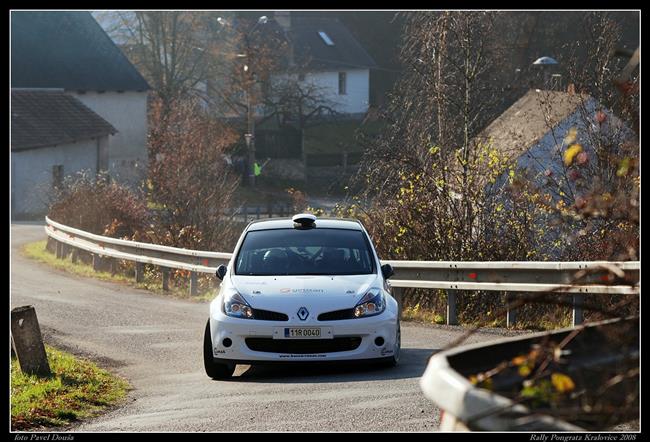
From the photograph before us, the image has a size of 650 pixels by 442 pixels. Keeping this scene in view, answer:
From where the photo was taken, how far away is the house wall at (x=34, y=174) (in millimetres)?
53906

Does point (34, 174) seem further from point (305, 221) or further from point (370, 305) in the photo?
point (370, 305)

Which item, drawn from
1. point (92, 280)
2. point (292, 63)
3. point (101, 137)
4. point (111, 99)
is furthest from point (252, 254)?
point (292, 63)

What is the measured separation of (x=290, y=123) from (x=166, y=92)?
27.4 ft

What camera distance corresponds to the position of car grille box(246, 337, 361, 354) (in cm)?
1225

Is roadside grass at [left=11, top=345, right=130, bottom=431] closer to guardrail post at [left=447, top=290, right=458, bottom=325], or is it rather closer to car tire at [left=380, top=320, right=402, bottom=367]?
car tire at [left=380, top=320, right=402, bottom=367]

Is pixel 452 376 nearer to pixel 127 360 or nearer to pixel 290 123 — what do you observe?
pixel 127 360

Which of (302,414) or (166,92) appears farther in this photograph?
(166,92)

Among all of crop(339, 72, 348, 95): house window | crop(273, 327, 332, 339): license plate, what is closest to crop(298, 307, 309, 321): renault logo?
crop(273, 327, 332, 339): license plate

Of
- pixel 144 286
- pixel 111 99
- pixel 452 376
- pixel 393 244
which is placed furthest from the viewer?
pixel 111 99

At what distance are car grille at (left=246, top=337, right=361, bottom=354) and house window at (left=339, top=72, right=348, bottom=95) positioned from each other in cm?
7530

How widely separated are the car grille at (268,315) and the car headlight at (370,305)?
28.3 inches

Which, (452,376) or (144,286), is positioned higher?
(452,376)

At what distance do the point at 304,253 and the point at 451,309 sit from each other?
365 cm

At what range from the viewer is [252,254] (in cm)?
1369
